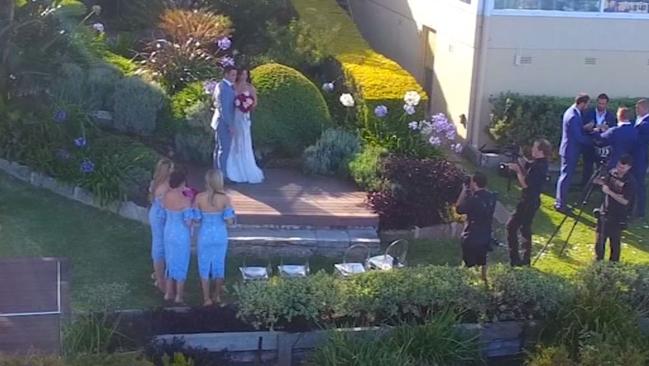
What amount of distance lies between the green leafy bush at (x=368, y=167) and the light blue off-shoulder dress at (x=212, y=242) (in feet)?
10.3

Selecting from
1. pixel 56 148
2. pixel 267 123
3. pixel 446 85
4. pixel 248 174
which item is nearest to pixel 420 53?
pixel 446 85

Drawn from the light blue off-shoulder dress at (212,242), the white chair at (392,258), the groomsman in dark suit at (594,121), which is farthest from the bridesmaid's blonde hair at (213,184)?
the groomsman in dark suit at (594,121)

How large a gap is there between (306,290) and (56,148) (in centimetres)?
517

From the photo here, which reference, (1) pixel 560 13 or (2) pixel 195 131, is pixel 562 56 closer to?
(1) pixel 560 13

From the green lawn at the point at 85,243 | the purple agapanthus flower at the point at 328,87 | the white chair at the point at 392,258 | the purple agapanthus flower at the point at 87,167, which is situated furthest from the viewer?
the purple agapanthus flower at the point at 328,87

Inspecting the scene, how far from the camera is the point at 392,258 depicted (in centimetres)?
1088

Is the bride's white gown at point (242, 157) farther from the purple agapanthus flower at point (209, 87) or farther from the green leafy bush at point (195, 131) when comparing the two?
the purple agapanthus flower at point (209, 87)

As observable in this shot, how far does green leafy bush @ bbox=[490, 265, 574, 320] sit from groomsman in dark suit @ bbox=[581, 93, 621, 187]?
14.3 ft

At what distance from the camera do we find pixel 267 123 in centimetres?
1401

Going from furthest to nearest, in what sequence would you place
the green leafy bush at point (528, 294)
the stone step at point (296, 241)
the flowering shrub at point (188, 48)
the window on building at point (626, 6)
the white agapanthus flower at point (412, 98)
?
the window on building at point (626, 6) → the flowering shrub at point (188, 48) → the white agapanthus flower at point (412, 98) → the stone step at point (296, 241) → the green leafy bush at point (528, 294)

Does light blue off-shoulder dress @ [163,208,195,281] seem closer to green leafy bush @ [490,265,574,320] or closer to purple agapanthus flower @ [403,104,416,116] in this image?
green leafy bush @ [490,265,574,320]

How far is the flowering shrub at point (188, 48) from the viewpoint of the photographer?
15.1m

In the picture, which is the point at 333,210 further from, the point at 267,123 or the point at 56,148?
the point at 56,148

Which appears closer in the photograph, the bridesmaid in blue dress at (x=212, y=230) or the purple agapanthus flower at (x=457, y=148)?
the bridesmaid in blue dress at (x=212, y=230)
